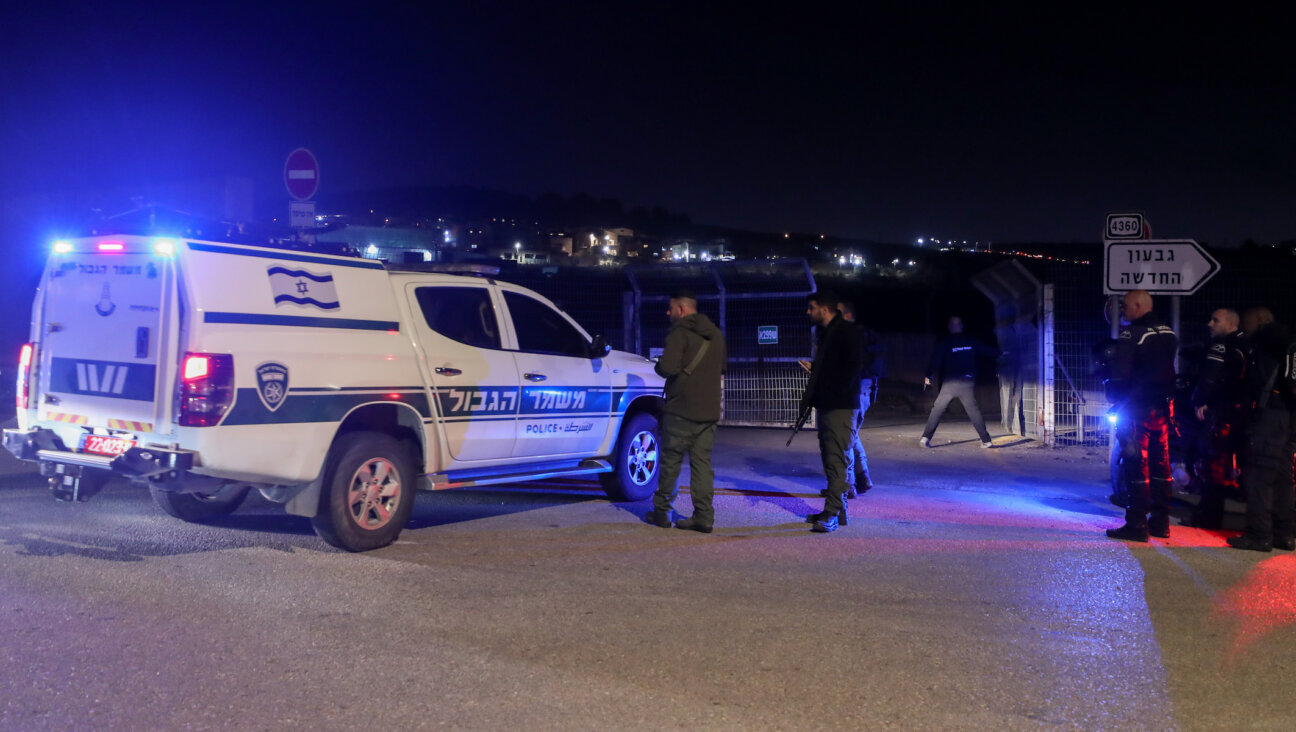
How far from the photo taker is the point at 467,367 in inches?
297

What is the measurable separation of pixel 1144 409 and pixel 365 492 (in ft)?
17.9

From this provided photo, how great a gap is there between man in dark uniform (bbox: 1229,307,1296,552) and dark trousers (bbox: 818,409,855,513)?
2.74 m

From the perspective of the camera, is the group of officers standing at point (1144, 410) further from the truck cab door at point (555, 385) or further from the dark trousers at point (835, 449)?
the truck cab door at point (555, 385)

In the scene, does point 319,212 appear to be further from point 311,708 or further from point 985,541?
point 311,708

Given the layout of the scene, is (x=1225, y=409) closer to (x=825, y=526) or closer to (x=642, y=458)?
(x=825, y=526)

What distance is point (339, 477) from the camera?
6.66 meters

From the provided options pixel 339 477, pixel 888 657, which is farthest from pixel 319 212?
pixel 888 657

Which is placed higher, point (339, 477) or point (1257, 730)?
point (339, 477)

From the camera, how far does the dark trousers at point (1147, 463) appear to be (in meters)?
7.49

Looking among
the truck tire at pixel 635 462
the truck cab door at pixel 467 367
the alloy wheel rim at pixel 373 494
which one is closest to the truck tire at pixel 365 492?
the alloy wheel rim at pixel 373 494

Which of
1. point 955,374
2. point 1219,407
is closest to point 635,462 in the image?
point 1219,407

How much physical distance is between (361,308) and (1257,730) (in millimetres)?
5514

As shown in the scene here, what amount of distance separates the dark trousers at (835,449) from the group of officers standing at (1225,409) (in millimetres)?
1934

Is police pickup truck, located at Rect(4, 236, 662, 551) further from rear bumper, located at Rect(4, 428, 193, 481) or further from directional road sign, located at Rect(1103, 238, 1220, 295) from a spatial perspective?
directional road sign, located at Rect(1103, 238, 1220, 295)
